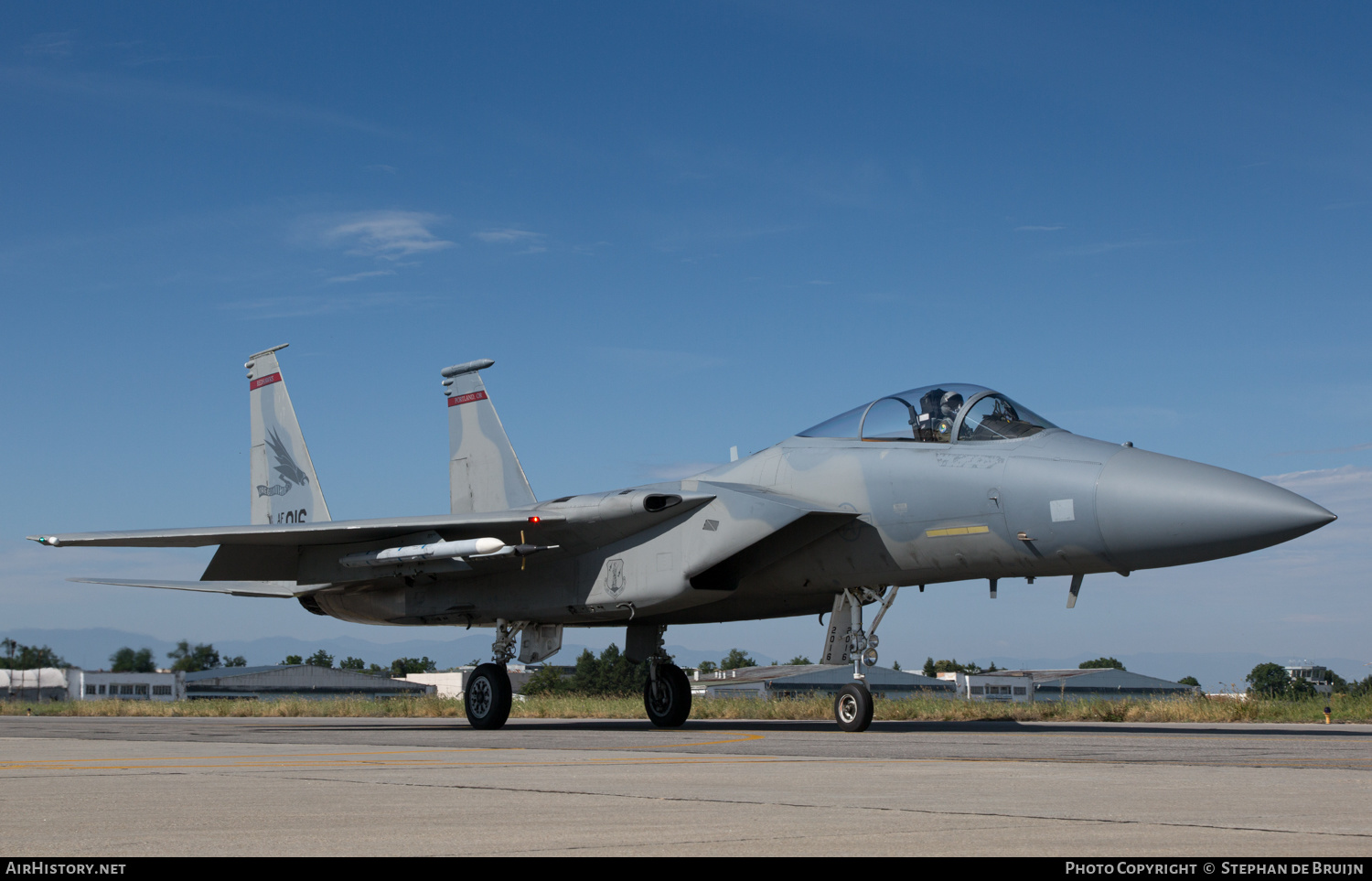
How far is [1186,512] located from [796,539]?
422cm

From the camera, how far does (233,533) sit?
15.2m

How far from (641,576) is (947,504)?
3.73 meters

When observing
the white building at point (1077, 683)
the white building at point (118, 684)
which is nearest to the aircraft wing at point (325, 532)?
the white building at point (1077, 683)

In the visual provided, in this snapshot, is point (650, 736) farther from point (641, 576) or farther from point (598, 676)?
point (598, 676)

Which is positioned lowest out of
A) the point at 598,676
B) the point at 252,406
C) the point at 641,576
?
the point at 598,676

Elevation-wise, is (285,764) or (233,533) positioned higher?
(233,533)

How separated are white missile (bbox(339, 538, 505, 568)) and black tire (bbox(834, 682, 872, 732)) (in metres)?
3.96

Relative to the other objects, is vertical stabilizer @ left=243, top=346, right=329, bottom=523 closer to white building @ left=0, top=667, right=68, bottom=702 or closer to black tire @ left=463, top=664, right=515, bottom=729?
black tire @ left=463, top=664, right=515, bottom=729

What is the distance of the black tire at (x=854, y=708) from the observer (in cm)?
1261

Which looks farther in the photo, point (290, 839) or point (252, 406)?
point (252, 406)

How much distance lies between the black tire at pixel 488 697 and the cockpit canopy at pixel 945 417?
208 inches
